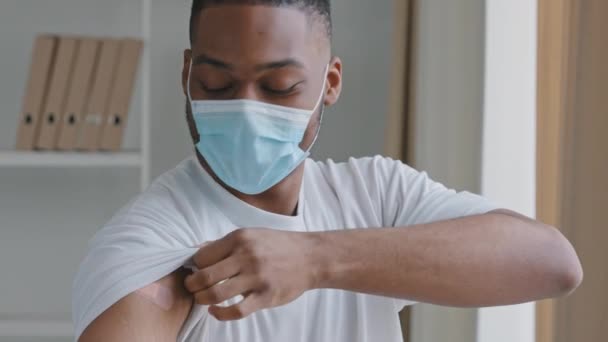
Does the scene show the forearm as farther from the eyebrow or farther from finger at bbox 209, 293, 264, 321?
the eyebrow

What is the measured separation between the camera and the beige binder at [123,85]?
3.08 m

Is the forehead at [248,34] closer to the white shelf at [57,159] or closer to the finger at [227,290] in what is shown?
the finger at [227,290]

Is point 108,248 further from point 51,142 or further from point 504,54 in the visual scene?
point 51,142

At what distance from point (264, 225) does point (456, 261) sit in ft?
0.83

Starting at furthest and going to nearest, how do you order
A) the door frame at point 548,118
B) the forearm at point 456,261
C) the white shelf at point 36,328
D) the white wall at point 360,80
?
1. the white wall at point 360,80
2. the white shelf at point 36,328
3. the door frame at point 548,118
4. the forearm at point 456,261

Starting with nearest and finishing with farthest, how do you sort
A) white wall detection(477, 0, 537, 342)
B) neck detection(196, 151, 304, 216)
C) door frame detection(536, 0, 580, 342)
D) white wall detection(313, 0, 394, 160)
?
neck detection(196, 151, 304, 216) → door frame detection(536, 0, 580, 342) → white wall detection(477, 0, 537, 342) → white wall detection(313, 0, 394, 160)

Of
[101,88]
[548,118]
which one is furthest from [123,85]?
[548,118]

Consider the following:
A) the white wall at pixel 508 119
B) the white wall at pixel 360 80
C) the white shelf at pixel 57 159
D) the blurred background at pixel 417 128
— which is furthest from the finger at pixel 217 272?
the white wall at pixel 360 80

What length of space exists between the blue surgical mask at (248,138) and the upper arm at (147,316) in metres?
0.23

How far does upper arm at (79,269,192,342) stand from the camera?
1.09 meters

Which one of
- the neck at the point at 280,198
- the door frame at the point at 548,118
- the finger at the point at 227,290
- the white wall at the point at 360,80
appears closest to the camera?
the finger at the point at 227,290

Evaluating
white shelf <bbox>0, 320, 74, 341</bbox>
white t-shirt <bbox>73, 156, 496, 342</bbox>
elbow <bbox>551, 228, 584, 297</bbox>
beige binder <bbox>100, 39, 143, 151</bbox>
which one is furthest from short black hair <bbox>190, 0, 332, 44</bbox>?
white shelf <bbox>0, 320, 74, 341</bbox>

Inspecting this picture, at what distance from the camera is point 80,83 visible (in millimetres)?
3062

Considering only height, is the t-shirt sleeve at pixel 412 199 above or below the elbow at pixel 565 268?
above
